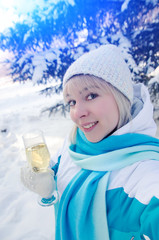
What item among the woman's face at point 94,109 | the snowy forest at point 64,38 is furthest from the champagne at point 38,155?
the snowy forest at point 64,38

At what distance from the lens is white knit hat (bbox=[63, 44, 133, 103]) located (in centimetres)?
95

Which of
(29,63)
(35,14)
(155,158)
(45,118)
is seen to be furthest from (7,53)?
(155,158)

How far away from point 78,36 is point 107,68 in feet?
9.34

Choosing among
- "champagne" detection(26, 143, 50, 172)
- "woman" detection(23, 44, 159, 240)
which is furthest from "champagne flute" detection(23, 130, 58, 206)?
"woman" detection(23, 44, 159, 240)

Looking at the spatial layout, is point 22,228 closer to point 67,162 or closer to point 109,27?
point 67,162

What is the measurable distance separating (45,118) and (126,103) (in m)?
4.62

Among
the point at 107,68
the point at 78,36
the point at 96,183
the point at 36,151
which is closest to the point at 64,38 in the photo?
the point at 78,36

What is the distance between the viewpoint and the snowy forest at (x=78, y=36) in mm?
2924

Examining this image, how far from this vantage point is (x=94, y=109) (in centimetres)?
93

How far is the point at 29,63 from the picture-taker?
3.46 metres

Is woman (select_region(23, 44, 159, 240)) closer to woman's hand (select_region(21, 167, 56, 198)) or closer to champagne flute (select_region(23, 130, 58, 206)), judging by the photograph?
woman's hand (select_region(21, 167, 56, 198))

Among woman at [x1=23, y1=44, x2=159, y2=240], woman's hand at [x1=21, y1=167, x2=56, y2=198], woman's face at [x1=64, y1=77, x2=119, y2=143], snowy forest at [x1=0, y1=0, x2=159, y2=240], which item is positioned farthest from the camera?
snowy forest at [x1=0, y1=0, x2=159, y2=240]

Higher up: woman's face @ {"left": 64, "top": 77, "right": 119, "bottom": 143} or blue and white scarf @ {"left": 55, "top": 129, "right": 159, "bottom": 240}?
woman's face @ {"left": 64, "top": 77, "right": 119, "bottom": 143}

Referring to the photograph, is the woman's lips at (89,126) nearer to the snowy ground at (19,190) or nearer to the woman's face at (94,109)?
the woman's face at (94,109)
